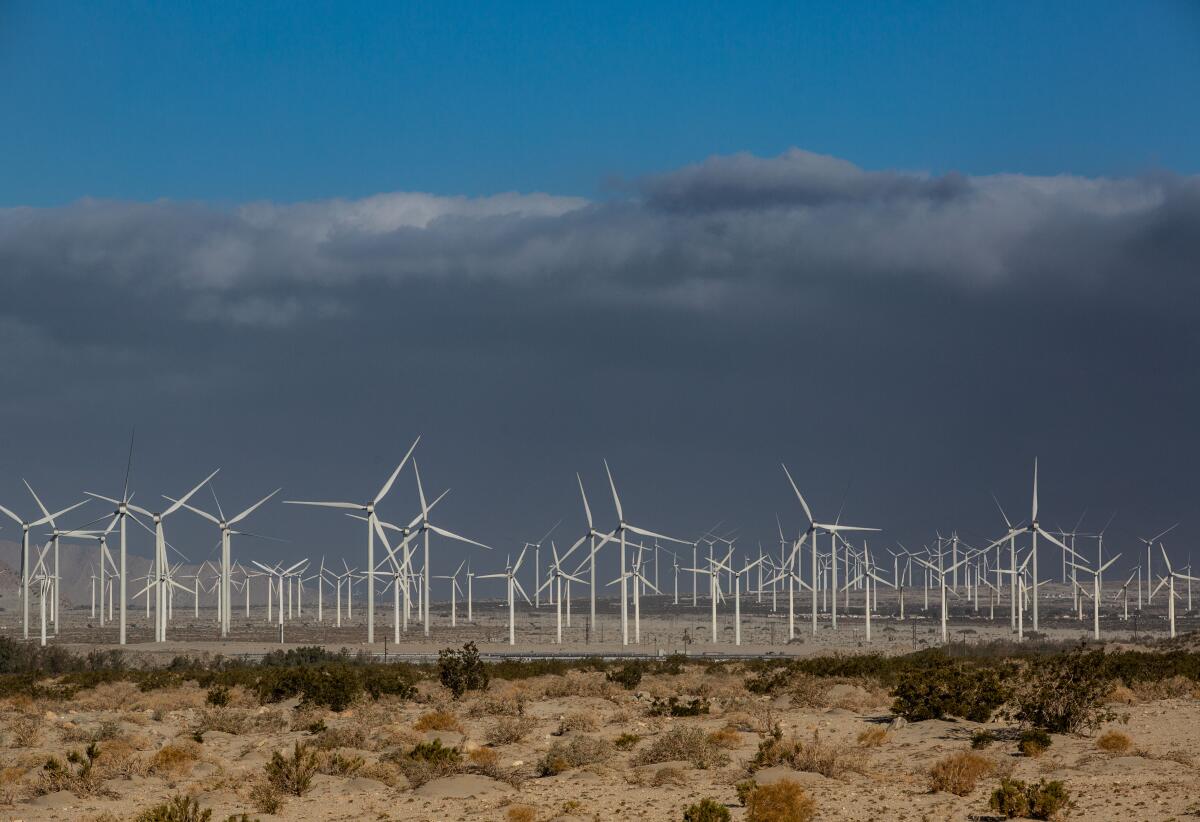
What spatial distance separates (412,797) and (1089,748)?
46.1 feet

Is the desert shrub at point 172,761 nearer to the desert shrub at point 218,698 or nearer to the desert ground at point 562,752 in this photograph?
the desert ground at point 562,752

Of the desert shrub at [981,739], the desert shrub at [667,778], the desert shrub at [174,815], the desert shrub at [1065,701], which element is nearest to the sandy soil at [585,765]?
the desert shrub at [667,778]

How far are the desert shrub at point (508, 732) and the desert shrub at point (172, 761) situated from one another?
690 centimetres

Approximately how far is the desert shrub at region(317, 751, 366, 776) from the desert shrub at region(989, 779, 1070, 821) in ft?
41.6

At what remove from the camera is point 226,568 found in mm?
111750

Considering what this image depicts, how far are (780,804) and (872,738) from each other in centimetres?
1025

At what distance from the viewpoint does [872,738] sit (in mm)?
30766

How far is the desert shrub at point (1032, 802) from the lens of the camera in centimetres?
2092

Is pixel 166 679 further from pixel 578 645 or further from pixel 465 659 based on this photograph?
pixel 578 645

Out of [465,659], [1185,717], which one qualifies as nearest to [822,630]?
[465,659]

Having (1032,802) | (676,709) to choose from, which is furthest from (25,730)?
(1032,802)

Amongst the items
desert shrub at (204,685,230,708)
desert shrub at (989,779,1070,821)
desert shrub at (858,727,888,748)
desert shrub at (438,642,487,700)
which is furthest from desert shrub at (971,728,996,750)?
desert shrub at (204,685,230,708)

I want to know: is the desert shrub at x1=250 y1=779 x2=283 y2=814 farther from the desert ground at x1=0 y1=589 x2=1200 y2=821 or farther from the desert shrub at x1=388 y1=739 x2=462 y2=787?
the desert shrub at x1=388 y1=739 x2=462 y2=787

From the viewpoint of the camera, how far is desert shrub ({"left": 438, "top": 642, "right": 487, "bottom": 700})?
4422 cm
